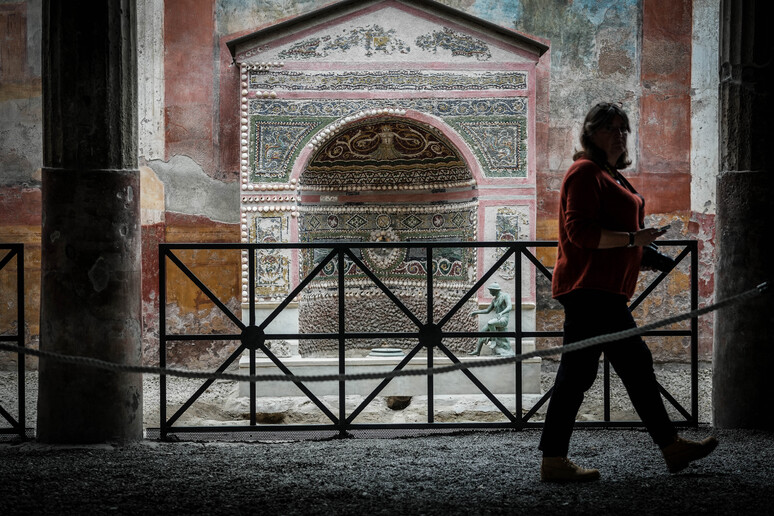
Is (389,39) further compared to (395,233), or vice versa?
(395,233)

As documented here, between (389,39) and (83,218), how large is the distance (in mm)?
5651

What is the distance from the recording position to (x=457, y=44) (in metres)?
9.23

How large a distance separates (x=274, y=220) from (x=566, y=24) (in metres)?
4.28

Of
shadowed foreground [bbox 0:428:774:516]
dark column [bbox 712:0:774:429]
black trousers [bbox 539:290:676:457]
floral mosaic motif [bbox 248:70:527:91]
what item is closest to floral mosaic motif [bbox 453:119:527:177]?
floral mosaic motif [bbox 248:70:527:91]

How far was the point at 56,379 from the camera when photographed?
430 centimetres

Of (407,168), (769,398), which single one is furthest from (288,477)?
(407,168)

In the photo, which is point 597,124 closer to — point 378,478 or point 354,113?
point 378,478

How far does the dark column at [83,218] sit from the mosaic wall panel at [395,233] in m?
5.66

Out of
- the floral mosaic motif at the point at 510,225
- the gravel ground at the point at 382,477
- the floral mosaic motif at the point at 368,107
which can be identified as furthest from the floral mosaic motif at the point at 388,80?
the gravel ground at the point at 382,477

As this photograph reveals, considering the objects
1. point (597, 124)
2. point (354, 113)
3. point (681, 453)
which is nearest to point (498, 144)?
point (354, 113)

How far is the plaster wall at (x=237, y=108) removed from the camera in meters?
10.1

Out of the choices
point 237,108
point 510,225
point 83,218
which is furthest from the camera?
point 237,108

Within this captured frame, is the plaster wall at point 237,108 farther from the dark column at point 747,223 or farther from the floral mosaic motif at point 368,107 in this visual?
the dark column at point 747,223

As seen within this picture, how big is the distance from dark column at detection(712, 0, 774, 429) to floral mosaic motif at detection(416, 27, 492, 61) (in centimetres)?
470
